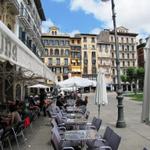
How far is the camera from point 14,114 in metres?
10.8

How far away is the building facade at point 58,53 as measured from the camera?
108 meters

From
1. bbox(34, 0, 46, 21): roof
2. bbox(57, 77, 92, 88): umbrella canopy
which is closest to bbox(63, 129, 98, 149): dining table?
bbox(57, 77, 92, 88): umbrella canopy

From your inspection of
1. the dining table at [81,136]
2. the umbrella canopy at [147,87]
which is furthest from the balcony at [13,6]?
the umbrella canopy at [147,87]

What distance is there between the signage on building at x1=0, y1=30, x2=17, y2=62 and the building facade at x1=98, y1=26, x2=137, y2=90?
110 m

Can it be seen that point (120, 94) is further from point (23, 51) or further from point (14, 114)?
point (23, 51)

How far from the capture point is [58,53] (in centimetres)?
10962

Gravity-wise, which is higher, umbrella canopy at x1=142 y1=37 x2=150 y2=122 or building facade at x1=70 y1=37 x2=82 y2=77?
building facade at x1=70 y1=37 x2=82 y2=77

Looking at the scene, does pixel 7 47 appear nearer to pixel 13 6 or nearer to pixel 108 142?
pixel 108 142

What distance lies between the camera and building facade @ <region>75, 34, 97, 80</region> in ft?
374

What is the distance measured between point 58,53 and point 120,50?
26206mm

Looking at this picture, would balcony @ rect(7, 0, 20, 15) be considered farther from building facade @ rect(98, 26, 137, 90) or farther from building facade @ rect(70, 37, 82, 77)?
building facade @ rect(98, 26, 137, 90)

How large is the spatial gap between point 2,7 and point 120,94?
1614 centimetres

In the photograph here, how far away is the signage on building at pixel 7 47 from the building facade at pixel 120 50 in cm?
10984

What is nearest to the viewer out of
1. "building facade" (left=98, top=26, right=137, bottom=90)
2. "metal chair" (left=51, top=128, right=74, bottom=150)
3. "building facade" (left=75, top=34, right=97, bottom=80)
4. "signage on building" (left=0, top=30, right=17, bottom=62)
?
"signage on building" (left=0, top=30, right=17, bottom=62)
